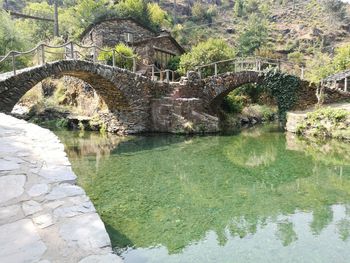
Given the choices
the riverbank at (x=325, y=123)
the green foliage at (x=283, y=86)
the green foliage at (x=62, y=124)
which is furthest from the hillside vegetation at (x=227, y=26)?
the green foliage at (x=62, y=124)

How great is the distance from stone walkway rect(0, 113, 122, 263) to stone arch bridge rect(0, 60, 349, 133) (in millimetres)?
10988

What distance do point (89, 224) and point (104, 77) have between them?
43.3ft

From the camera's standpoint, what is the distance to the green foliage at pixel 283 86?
1842 centimetres

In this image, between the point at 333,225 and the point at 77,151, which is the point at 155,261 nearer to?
the point at 333,225

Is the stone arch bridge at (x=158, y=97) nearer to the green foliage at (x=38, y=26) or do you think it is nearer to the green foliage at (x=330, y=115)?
the green foliage at (x=330, y=115)

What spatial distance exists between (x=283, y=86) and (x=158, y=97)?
6569mm

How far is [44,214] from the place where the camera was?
10.5 feet

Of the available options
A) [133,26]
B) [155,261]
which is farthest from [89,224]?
[133,26]

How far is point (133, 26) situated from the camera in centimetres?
2784

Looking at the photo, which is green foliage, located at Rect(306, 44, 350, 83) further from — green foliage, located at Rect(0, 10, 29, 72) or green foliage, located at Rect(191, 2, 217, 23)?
green foliage, located at Rect(191, 2, 217, 23)

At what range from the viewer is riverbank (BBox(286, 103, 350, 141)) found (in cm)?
1373

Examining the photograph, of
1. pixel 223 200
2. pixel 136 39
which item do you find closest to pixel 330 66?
pixel 136 39

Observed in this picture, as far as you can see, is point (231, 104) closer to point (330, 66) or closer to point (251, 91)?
point (251, 91)

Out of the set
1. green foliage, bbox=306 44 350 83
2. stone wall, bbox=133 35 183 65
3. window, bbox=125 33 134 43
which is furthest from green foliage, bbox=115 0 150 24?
green foliage, bbox=306 44 350 83
